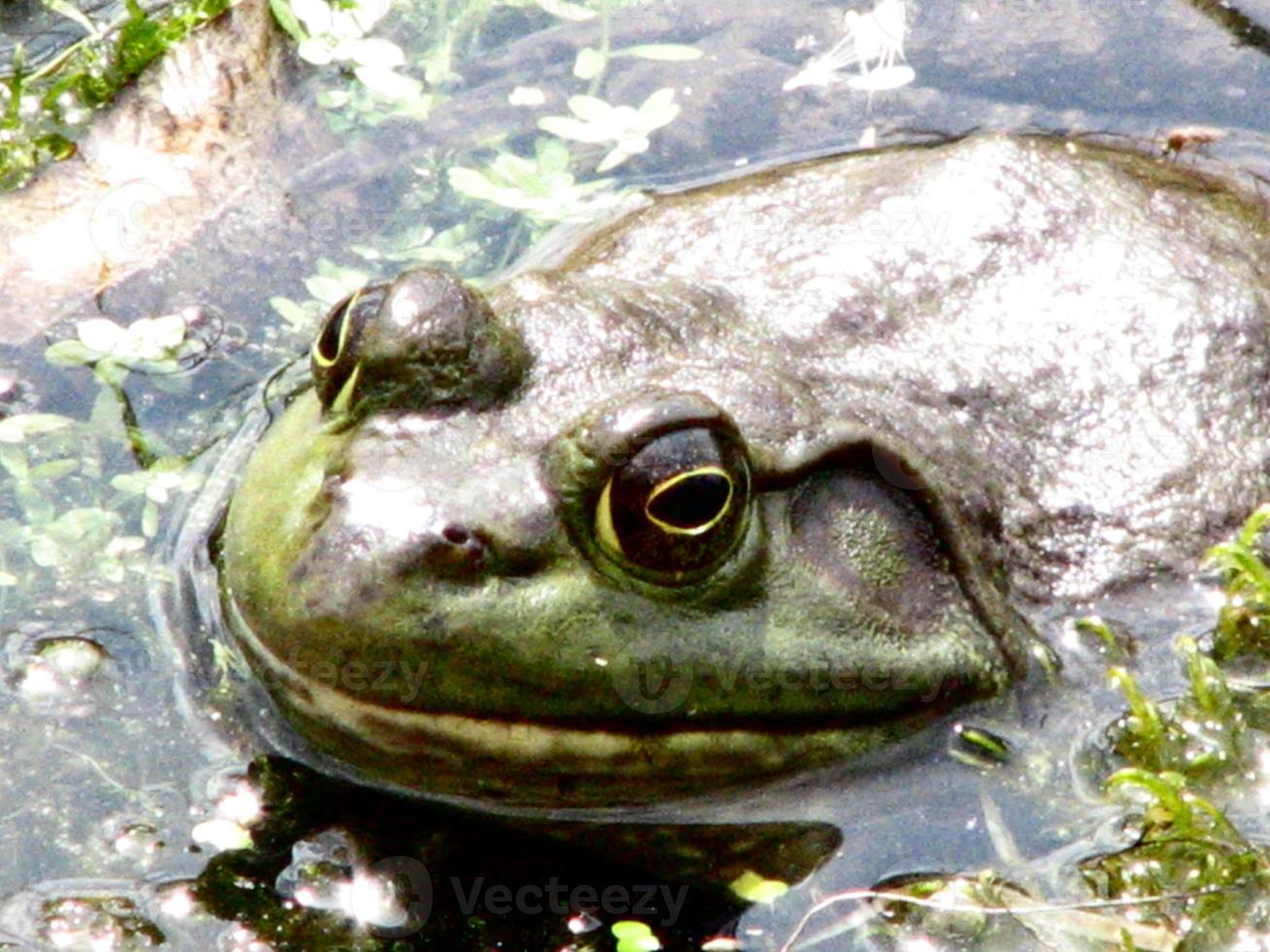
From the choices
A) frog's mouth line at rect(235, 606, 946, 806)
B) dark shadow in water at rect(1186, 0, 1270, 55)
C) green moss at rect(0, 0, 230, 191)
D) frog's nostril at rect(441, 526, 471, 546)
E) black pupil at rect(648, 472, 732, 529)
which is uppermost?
frog's nostril at rect(441, 526, 471, 546)

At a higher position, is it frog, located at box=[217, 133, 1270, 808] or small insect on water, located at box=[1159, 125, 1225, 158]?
frog, located at box=[217, 133, 1270, 808]

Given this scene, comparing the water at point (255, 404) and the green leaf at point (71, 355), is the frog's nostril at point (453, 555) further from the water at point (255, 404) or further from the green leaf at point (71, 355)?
the green leaf at point (71, 355)

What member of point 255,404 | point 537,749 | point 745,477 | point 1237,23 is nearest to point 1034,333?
point 745,477

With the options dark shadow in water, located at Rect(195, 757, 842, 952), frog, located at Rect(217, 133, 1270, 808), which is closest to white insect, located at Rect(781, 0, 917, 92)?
frog, located at Rect(217, 133, 1270, 808)

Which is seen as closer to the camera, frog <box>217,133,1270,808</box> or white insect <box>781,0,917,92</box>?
frog <box>217,133,1270,808</box>

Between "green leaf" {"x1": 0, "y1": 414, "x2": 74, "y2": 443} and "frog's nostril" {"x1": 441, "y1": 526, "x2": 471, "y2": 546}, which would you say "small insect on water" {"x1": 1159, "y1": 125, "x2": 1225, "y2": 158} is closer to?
"frog's nostril" {"x1": 441, "y1": 526, "x2": 471, "y2": 546}

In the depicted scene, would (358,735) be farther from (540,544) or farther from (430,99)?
(430,99)

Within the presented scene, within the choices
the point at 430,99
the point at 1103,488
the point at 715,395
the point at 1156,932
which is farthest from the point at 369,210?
the point at 1156,932
